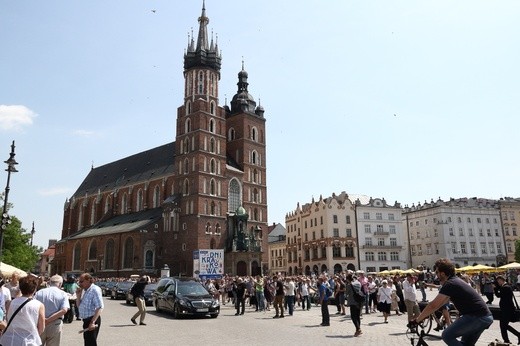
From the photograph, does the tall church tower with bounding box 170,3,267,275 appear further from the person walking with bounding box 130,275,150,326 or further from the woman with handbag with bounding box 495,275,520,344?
the woman with handbag with bounding box 495,275,520,344

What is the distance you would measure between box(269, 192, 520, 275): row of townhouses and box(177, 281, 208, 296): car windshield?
155ft

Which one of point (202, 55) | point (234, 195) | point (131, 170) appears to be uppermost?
point (202, 55)

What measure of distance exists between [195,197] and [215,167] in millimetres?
5182

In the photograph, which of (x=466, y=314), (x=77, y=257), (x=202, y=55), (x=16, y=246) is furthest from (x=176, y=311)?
(x=77, y=257)

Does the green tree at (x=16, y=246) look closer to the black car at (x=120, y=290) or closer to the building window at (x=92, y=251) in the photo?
the building window at (x=92, y=251)

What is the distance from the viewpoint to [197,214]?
5116 cm

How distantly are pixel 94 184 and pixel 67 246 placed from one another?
50.9 ft

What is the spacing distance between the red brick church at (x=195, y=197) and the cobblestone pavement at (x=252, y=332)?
115 feet

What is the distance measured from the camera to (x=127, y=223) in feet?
193

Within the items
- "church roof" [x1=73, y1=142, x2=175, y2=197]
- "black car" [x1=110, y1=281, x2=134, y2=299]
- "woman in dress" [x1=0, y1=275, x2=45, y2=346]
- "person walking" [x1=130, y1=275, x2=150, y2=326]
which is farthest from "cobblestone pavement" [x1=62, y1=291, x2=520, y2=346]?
"church roof" [x1=73, y1=142, x2=175, y2=197]

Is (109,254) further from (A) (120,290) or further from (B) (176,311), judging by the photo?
(B) (176,311)

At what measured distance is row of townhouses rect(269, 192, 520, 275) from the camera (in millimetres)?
64125

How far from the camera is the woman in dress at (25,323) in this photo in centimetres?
534

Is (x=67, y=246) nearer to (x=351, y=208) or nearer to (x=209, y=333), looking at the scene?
(x=351, y=208)
